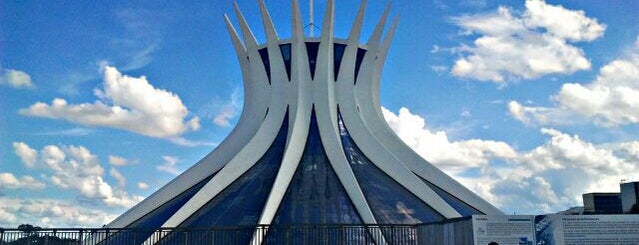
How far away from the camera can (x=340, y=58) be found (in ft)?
106

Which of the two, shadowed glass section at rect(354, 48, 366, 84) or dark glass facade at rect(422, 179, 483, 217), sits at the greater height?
shadowed glass section at rect(354, 48, 366, 84)

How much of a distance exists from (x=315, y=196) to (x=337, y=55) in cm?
958

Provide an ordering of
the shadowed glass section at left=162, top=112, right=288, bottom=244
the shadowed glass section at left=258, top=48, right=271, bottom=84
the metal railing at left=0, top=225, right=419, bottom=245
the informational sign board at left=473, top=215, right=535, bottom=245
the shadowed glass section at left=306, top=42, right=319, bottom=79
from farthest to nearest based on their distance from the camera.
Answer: the shadowed glass section at left=258, top=48, right=271, bottom=84 < the shadowed glass section at left=306, top=42, right=319, bottom=79 < the shadowed glass section at left=162, top=112, right=288, bottom=244 < the metal railing at left=0, top=225, right=419, bottom=245 < the informational sign board at left=473, top=215, right=535, bottom=245

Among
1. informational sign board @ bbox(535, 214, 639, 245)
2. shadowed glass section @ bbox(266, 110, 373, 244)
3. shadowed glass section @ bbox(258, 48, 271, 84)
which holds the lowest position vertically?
informational sign board @ bbox(535, 214, 639, 245)

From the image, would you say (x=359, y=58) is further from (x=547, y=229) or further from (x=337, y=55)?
(x=547, y=229)

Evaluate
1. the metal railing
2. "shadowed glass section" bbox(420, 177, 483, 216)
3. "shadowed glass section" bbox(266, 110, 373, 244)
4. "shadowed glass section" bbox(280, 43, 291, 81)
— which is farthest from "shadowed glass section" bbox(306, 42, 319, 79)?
the metal railing

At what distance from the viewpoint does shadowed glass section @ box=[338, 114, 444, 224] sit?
2475 centimetres

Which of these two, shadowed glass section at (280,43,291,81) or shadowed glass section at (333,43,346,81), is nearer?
shadowed glass section at (280,43,291,81)

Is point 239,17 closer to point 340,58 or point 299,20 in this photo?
point 299,20

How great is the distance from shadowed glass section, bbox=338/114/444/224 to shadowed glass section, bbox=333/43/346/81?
4.16 m

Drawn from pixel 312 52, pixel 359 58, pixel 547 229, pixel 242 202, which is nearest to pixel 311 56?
pixel 312 52

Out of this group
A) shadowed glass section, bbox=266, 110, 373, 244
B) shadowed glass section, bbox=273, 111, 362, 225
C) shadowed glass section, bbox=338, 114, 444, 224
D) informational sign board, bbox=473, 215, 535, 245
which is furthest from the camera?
shadowed glass section, bbox=338, 114, 444, 224

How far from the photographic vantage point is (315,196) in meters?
25.7

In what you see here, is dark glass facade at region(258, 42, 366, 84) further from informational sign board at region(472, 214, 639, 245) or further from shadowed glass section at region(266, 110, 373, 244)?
informational sign board at region(472, 214, 639, 245)
